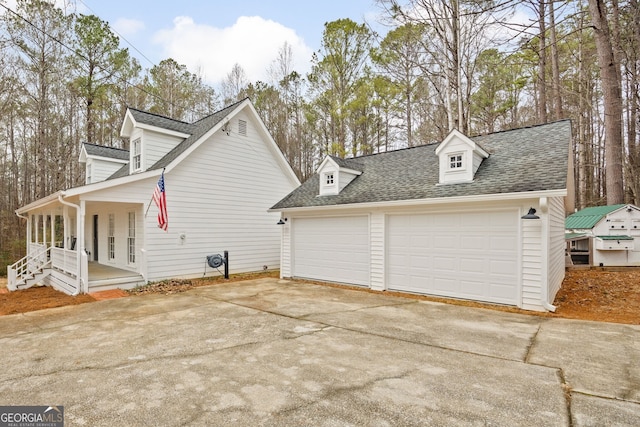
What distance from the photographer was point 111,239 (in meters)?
12.2

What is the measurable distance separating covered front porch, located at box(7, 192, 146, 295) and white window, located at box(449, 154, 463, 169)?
8946 mm

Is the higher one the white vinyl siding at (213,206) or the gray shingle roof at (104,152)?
the gray shingle roof at (104,152)

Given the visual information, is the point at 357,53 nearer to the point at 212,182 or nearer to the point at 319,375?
the point at 212,182

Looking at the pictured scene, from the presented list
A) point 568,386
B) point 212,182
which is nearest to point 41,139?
point 212,182

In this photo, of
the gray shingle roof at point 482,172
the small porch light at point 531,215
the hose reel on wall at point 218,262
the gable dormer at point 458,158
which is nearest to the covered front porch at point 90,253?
the hose reel on wall at point 218,262

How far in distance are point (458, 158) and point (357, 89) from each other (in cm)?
1075

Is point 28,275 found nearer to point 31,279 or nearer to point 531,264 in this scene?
point 31,279

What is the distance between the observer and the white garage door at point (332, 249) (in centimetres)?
922

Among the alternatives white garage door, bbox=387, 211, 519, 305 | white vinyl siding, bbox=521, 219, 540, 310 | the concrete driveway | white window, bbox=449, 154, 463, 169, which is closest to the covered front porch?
the concrete driveway

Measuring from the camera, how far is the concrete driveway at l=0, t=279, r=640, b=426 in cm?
281

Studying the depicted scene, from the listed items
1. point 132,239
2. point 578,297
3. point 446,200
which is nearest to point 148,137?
point 132,239

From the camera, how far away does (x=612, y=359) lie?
3.99 m

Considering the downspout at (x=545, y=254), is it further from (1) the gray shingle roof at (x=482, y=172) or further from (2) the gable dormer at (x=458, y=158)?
(2) the gable dormer at (x=458, y=158)

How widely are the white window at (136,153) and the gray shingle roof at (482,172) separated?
5406mm
